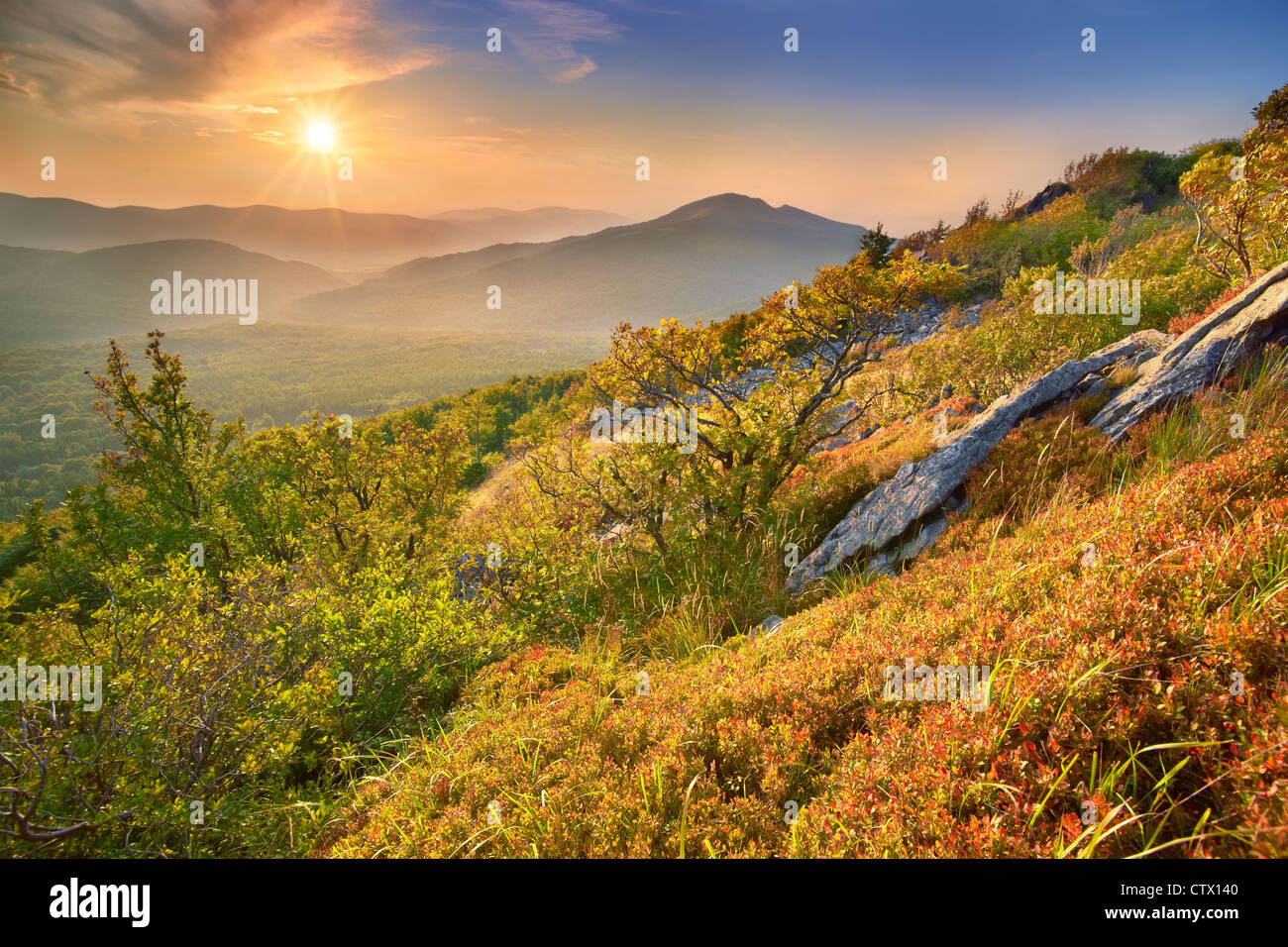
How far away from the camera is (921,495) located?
6773 mm

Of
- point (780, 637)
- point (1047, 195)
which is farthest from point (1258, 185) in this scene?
point (1047, 195)

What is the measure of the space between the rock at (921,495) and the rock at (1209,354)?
97 cm

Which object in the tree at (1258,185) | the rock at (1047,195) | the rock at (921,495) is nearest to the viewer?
the rock at (921,495)

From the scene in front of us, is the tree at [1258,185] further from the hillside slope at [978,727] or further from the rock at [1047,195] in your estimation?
the rock at [1047,195]

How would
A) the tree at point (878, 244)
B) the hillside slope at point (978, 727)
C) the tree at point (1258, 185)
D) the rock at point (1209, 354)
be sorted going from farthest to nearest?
the tree at point (878, 244)
the tree at point (1258, 185)
the rock at point (1209, 354)
the hillside slope at point (978, 727)

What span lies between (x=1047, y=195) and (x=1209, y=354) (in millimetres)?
50167

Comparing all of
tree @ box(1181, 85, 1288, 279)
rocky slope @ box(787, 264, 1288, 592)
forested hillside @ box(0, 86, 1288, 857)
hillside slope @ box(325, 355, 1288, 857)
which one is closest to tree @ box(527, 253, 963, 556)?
forested hillside @ box(0, 86, 1288, 857)

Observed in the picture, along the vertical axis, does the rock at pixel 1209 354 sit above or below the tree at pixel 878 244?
below

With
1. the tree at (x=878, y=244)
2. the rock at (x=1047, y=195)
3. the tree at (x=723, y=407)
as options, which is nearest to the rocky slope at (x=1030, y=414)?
the tree at (x=723, y=407)

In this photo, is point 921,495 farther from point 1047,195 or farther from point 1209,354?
point 1047,195

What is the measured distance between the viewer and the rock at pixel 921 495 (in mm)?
6562

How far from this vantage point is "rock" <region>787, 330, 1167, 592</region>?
6.56m
